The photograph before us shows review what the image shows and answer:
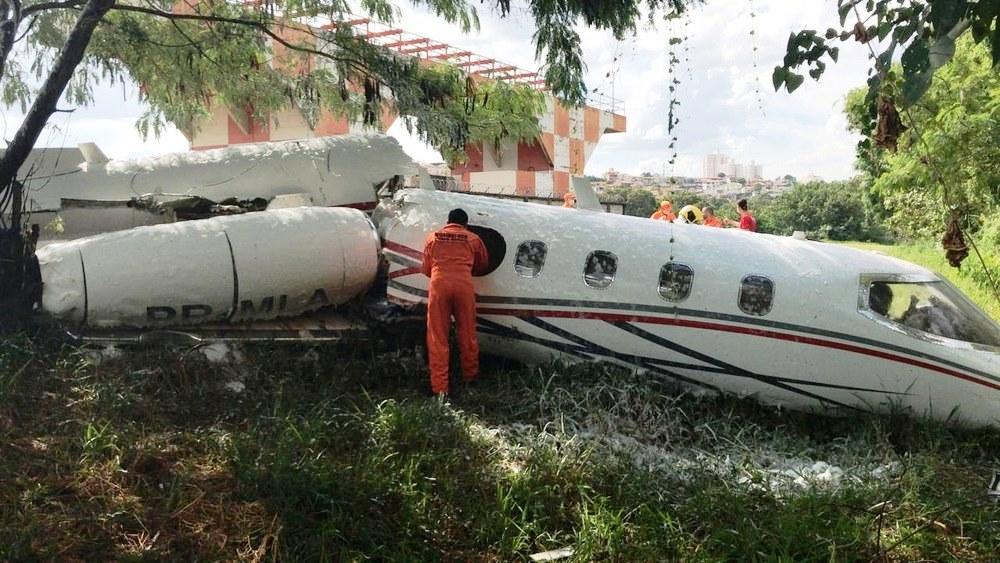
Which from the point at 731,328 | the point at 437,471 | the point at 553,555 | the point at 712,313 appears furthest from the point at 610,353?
the point at 553,555

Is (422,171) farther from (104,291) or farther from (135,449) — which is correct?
(135,449)

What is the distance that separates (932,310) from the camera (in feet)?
29.6

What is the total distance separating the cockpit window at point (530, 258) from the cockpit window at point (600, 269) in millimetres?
583

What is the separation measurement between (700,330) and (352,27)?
21.6 feet

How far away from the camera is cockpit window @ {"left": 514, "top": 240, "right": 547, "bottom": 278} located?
A: 1001 cm

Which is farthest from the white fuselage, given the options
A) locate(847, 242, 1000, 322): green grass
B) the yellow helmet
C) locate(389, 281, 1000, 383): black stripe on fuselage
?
the yellow helmet

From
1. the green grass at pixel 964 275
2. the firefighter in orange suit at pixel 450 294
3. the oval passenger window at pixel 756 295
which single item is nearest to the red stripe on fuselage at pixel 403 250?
the firefighter in orange suit at pixel 450 294

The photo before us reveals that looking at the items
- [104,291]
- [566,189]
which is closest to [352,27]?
[104,291]

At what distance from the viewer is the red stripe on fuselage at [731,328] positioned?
881 cm

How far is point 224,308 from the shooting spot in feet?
31.9

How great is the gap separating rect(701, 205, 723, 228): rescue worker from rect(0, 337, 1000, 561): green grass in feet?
27.4

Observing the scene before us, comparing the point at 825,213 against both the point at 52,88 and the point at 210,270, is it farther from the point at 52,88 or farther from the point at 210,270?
the point at 52,88

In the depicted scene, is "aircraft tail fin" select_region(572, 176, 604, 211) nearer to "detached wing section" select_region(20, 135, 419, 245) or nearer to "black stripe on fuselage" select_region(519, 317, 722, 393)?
"detached wing section" select_region(20, 135, 419, 245)

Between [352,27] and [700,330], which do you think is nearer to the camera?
Result: [700,330]
